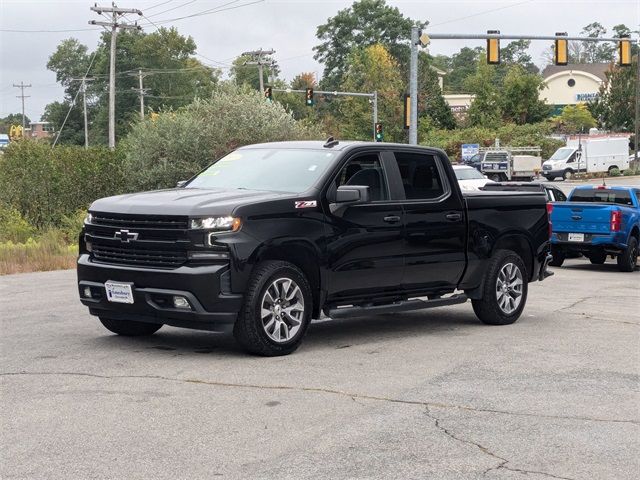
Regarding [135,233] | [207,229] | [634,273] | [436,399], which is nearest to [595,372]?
[436,399]

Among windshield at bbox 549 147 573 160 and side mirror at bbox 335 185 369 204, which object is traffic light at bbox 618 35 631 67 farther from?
side mirror at bbox 335 185 369 204

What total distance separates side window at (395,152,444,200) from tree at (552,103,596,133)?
8508cm

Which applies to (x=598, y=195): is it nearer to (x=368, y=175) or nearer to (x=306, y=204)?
(x=368, y=175)

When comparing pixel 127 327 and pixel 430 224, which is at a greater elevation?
pixel 430 224

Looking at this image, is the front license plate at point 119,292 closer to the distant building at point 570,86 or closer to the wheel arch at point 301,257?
the wheel arch at point 301,257

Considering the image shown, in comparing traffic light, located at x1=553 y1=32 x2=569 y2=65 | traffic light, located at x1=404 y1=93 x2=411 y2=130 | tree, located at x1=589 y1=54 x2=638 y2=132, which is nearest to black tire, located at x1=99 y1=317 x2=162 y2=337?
traffic light, located at x1=404 y1=93 x2=411 y2=130

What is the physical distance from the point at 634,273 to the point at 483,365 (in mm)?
12695

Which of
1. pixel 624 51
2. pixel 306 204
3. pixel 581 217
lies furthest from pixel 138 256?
pixel 624 51

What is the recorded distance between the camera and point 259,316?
9.16 meters

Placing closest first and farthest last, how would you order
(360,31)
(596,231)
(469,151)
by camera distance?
(596,231)
(469,151)
(360,31)

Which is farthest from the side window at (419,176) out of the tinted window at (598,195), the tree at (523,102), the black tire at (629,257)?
the tree at (523,102)

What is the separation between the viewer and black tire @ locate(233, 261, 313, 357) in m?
9.10

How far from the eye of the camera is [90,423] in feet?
22.5

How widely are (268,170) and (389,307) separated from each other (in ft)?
5.81
